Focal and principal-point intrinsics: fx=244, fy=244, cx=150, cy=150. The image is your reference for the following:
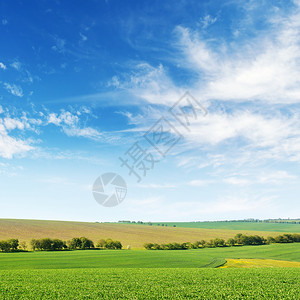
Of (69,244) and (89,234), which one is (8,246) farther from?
(89,234)

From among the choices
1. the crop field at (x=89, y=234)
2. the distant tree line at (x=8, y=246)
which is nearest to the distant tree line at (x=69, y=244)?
the distant tree line at (x=8, y=246)

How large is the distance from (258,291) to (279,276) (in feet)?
26.6

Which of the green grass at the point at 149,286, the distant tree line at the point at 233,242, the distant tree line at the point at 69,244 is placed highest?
the green grass at the point at 149,286

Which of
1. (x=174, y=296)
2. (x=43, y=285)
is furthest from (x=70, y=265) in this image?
(x=174, y=296)

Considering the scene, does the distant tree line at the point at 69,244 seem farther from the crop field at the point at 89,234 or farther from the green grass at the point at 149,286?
the green grass at the point at 149,286

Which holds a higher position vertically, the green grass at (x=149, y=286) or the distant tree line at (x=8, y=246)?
the green grass at (x=149, y=286)

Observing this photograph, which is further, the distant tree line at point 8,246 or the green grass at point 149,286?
the distant tree line at point 8,246

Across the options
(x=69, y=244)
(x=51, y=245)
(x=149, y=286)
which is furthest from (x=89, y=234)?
(x=149, y=286)

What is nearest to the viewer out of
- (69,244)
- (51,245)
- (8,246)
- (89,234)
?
(8,246)

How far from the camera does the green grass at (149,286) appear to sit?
1927 centimetres

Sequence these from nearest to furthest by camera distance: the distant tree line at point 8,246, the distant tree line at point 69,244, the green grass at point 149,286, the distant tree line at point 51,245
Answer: the green grass at point 149,286, the distant tree line at point 8,246, the distant tree line at point 51,245, the distant tree line at point 69,244

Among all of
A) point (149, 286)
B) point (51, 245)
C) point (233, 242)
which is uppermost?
point (149, 286)

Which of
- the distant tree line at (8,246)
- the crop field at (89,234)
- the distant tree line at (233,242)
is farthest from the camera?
the crop field at (89,234)

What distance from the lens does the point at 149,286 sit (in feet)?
71.7
